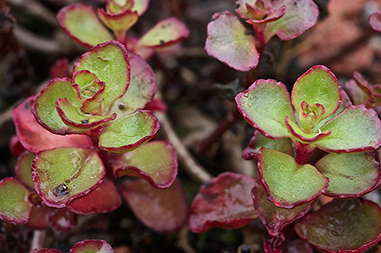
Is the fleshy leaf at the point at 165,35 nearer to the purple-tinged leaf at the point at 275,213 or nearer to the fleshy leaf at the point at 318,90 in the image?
the fleshy leaf at the point at 318,90

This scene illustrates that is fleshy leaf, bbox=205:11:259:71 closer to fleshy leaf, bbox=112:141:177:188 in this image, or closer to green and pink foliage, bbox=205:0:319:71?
green and pink foliage, bbox=205:0:319:71

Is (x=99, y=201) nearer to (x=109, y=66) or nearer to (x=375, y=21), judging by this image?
(x=109, y=66)

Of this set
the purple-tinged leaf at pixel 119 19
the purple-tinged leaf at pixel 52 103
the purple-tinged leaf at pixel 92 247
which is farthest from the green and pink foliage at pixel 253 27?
the purple-tinged leaf at pixel 92 247

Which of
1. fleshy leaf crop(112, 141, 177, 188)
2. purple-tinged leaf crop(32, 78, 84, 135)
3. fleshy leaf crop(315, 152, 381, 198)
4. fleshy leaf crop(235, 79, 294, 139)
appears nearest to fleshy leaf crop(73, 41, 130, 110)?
purple-tinged leaf crop(32, 78, 84, 135)

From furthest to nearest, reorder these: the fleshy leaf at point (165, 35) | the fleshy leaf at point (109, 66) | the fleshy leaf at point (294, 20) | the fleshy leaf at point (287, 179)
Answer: the fleshy leaf at point (165, 35) < the fleshy leaf at point (294, 20) < the fleshy leaf at point (109, 66) < the fleshy leaf at point (287, 179)

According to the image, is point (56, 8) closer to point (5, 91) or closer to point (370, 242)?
point (5, 91)

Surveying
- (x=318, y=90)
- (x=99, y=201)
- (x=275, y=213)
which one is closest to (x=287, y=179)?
(x=275, y=213)

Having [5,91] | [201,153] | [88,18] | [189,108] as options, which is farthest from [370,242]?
[5,91]
